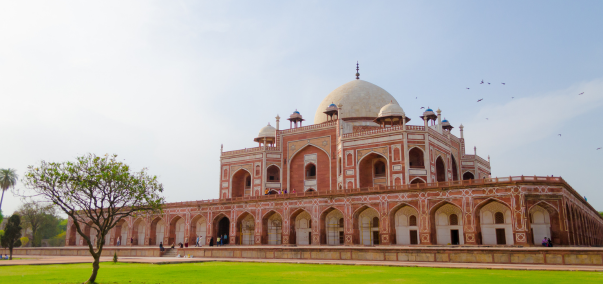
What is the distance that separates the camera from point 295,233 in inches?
1300

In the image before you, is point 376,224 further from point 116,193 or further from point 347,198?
point 116,193

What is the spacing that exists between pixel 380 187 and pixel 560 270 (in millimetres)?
15530

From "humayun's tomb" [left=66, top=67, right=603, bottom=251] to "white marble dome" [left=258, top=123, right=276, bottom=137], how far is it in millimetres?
147

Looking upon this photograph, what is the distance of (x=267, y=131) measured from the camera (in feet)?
146

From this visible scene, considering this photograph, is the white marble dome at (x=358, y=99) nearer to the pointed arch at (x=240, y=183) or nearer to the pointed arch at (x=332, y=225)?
the pointed arch at (x=240, y=183)

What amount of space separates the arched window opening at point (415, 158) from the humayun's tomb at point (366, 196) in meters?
0.08

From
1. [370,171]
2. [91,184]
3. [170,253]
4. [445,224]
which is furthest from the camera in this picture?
[370,171]

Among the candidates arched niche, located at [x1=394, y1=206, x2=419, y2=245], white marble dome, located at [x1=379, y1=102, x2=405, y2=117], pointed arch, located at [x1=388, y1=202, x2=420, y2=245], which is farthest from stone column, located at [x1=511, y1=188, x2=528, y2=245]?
white marble dome, located at [x1=379, y1=102, x2=405, y2=117]

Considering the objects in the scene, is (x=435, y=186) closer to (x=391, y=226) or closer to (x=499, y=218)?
(x=391, y=226)

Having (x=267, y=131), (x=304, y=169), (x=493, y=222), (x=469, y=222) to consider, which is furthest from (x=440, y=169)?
(x=267, y=131)

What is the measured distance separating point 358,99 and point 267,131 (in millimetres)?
9105

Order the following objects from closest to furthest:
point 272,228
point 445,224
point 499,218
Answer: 1. point 499,218
2. point 445,224
3. point 272,228

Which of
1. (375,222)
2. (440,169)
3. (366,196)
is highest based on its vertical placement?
(440,169)

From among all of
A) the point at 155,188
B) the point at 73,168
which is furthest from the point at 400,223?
the point at 73,168
